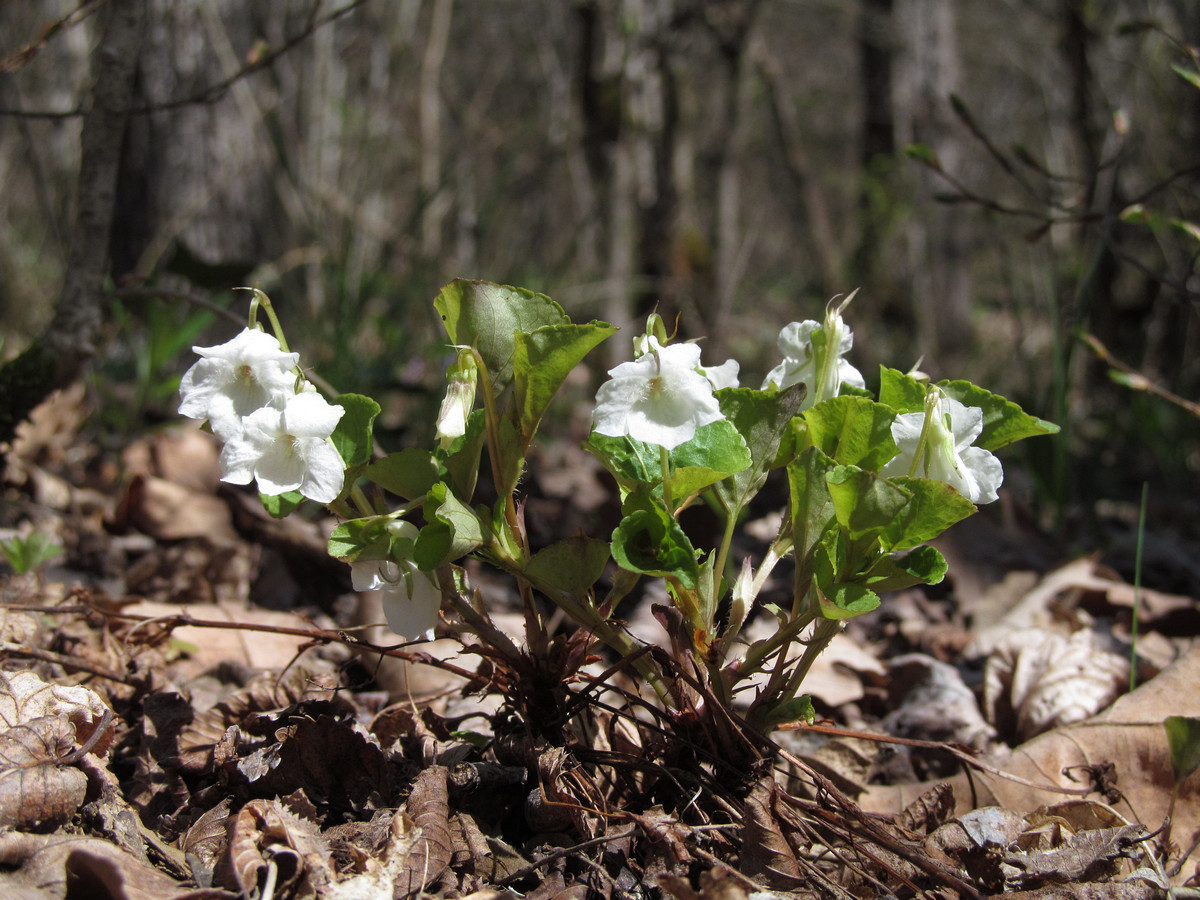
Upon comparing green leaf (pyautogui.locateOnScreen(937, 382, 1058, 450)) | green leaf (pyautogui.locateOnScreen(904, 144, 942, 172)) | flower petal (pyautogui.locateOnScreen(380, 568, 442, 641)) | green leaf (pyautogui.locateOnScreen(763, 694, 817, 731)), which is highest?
A: green leaf (pyautogui.locateOnScreen(904, 144, 942, 172))

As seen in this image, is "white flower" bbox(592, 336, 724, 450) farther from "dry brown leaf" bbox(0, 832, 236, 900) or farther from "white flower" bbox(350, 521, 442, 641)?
"dry brown leaf" bbox(0, 832, 236, 900)

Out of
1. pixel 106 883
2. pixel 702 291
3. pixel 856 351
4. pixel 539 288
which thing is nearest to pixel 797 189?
pixel 856 351

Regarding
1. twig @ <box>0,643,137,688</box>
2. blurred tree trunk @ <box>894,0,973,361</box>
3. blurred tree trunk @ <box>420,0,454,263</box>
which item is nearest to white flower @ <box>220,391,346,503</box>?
twig @ <box>0,643,137,688</box>

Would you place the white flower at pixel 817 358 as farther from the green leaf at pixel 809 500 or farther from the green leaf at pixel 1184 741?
the green leaf at pixel 1184 741

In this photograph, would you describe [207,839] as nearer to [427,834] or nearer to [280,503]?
[427,834]

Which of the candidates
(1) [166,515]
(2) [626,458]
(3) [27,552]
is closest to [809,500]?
(2) [626,458]

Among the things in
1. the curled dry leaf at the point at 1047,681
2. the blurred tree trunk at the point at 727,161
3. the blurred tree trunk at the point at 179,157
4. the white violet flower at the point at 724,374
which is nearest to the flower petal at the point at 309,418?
the white violet flower at the point at 724,374
